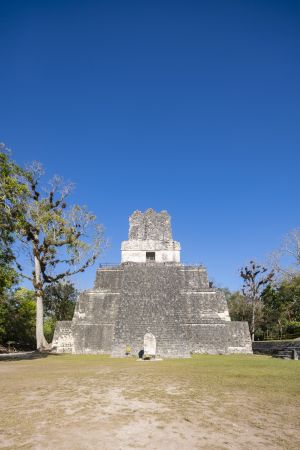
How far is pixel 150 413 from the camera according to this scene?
481 cm

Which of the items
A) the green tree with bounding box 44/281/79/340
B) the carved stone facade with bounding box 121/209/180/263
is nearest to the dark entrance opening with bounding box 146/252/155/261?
the carved stone facade with bounding box 121/209/180/263

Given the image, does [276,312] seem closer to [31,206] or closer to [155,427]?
[31,206]

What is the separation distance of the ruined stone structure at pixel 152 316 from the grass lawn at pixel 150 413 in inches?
320

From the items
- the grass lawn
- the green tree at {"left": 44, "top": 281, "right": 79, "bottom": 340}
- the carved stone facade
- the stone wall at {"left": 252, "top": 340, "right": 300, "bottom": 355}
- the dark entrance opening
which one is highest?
the carved stone facade

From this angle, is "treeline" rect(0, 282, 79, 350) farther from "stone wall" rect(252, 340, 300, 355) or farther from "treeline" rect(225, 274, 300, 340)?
"treeline" rect(225, 274, 300, 340)

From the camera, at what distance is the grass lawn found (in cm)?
369

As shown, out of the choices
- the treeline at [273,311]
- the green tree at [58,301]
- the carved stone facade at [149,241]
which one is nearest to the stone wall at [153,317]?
the carved stone facade at [149,241]

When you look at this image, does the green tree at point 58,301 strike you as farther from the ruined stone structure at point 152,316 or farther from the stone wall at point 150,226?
the ruined stone structure at point 152,316

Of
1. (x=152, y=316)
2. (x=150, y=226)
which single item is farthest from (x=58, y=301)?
(x=152, y=316)

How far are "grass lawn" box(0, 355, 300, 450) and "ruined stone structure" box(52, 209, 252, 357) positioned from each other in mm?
8117

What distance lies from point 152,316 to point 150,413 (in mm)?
13233

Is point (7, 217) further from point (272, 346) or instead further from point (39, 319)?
point (272, 346)

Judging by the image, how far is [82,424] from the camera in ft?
14.0

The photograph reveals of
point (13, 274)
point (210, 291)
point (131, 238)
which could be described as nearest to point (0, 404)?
point (13, 274)
